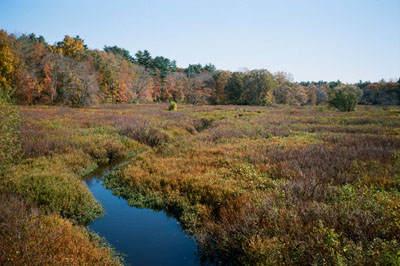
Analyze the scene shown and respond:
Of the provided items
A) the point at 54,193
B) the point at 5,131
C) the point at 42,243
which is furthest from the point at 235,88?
the point at 42,243

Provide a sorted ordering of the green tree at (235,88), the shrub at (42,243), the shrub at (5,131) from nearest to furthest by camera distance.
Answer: the shrub at (42,243), the shrub at (5,131), the green tree at (235,88)

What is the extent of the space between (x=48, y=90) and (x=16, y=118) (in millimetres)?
41677

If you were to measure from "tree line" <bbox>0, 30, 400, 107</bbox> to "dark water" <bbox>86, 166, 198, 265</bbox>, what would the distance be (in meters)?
5.84

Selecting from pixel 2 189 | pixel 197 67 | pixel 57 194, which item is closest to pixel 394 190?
pixel 57 194

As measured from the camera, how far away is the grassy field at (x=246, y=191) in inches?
194

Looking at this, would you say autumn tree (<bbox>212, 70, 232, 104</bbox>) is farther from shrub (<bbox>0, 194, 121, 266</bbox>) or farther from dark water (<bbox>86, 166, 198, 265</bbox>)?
shrub (<bbox>0, 194, 121, 266</bbox>)

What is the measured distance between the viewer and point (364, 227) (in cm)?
505

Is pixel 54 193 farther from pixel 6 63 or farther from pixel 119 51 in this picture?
pixel 119 51

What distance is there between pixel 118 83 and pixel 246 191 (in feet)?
199

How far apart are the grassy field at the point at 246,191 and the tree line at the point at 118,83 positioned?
180 inches

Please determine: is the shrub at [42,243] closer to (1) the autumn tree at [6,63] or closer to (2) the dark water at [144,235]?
(2) the dark water at [144,235]

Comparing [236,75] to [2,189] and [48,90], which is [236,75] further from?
[2,189]

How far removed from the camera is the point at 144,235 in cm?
714

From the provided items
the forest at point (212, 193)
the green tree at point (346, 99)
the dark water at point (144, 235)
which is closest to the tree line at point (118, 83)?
the green tree at point (346, 99)
